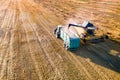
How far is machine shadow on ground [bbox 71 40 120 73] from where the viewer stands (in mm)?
14653

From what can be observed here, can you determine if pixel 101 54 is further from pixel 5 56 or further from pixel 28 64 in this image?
pixel 5 56

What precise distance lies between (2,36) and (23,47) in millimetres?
4445

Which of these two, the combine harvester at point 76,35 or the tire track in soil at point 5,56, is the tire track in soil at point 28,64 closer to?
the tire track in soil at point 5,56

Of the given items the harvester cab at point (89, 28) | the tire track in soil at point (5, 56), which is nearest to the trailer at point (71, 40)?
the harvester cab at point (89, 28)

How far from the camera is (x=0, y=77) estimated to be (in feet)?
43.5

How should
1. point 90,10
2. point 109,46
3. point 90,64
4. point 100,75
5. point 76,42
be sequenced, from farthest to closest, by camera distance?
1. point 90,10
2. point 109,46
3. point 76,42
4. point 90,64
5. point 100,75

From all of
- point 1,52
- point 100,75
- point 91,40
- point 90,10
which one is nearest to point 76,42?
point 91,40

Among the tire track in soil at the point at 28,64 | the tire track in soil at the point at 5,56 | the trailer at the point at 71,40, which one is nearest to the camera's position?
the tire track in soil at the point at 28,64

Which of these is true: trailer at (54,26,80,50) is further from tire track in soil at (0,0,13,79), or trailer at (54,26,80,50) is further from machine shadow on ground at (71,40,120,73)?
tire track in soil at (0,0,13,79)

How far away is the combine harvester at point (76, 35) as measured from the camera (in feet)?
54.6

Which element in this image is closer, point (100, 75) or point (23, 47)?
point (100, 75)

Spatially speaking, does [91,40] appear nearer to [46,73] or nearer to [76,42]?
[76,42]

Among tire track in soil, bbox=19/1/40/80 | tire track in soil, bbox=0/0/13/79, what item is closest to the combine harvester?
tire track in soil, bbox=19/1/40/80

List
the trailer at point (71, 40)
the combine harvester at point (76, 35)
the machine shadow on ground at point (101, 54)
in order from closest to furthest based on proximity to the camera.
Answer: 1. the machine shadow on ground at point (101, 54)
2. the trailer at point (71, 40)
3. the combine harvester at point (76, 35)
